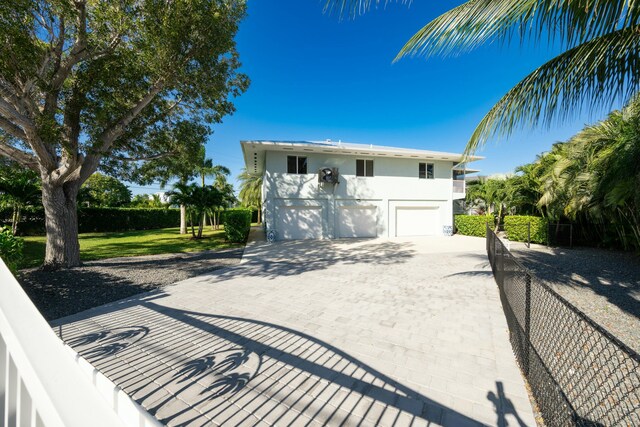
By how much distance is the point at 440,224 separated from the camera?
17891 millimetres

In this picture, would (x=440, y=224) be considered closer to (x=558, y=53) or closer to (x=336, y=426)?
(x=558, y=53)

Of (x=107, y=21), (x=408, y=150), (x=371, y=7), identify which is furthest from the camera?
(x=408, y=150)

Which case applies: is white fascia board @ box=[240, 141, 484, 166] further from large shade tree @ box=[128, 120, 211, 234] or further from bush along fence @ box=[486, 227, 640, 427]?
bush along fence @ box=[486, 227, 640, 427]

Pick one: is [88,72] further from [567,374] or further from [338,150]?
[567,374]

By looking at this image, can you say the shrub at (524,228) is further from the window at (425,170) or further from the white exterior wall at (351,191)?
the window at (425,170)

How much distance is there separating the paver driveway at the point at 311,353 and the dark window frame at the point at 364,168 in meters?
11.0

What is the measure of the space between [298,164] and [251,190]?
51.6ft

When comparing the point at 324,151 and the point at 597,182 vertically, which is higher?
the point at 324,151

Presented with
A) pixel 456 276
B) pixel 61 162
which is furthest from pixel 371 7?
pixel 61 162

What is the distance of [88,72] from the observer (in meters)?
6.82

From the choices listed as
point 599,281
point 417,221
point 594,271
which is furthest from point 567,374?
point 417,221

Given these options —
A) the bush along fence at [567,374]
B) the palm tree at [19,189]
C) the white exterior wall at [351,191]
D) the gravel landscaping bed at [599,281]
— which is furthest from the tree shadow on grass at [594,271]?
the palm tree at [19,189]

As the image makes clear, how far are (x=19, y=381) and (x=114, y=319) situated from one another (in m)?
4.31

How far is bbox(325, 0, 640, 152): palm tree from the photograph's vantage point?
2.45 metres
